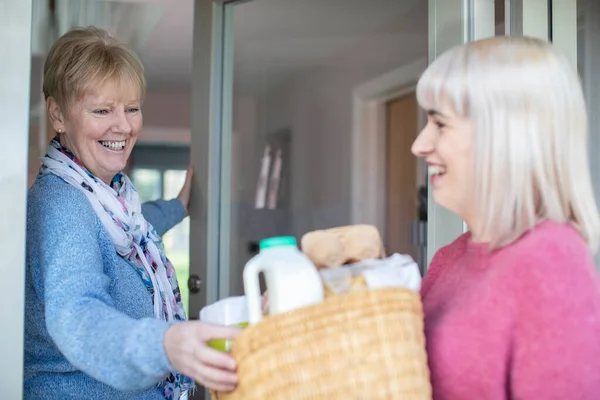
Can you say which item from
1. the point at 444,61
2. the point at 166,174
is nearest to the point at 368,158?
the point at 444,61

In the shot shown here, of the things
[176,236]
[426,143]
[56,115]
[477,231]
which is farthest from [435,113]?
[176,236]

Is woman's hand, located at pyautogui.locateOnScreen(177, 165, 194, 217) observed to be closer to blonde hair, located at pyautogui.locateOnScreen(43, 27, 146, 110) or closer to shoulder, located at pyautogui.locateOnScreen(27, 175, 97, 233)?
blonde hair, located at pyautogui.locateOnScreen(43, 27, 146, 110)

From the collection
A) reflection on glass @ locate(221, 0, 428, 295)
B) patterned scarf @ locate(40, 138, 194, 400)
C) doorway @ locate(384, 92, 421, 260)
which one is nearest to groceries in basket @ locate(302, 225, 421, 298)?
patterned scarf @ locate(40, 138, 194, 400)

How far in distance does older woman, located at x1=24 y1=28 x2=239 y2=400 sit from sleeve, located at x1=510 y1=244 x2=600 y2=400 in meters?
0.35

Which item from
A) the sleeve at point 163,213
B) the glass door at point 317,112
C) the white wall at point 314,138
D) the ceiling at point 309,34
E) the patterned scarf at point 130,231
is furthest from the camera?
the white wall at point 314,138

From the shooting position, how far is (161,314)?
1.35 metres

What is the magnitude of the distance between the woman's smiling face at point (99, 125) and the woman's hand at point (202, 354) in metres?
0.62

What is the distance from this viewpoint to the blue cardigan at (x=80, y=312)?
33.9 inches

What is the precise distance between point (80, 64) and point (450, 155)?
2.57 feet

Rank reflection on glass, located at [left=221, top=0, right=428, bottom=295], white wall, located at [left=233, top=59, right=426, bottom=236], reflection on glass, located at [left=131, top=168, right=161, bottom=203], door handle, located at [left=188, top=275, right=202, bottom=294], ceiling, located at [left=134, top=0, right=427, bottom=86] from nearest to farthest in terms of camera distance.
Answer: door handle, located at [left=188, top=275, right=202, bottom=294], ceiling, located at [left=134, top=0, right=427, bottom=86], reflection on glass, located at [left=221, top=0, right=428, bottom=295], white wall, located at [left=233, top=59, right=426, bottom=236], reflection on glass, located at [left=131, top=168, right=161, bottom=203]

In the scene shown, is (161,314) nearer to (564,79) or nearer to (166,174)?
(564,79)

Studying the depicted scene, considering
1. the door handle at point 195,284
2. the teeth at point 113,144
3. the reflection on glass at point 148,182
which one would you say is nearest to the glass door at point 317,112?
the door handle at point 195,284

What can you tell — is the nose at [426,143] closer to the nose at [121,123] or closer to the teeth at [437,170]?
the teeth at [437,170]

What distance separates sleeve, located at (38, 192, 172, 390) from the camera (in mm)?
851
